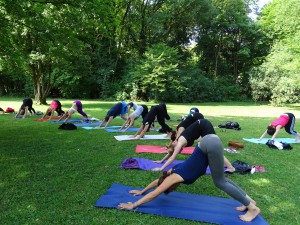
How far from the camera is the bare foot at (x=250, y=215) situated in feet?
11.7

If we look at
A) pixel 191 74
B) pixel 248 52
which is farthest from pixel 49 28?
pixel 248 52

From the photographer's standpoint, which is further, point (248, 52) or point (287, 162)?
point (248, 52)

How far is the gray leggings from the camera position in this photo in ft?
11.3

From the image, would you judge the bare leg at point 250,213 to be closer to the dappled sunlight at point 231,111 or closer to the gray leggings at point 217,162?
the gray leggings at point 217,162

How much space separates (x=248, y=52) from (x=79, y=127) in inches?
1035

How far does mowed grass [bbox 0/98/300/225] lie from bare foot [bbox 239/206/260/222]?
20 cm

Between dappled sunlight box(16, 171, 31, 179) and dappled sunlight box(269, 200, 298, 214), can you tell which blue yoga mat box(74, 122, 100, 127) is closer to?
dappled sunlight box(16, 171, 31, 179)

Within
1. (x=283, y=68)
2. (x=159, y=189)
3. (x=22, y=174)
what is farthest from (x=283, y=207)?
(x=283, y=68)

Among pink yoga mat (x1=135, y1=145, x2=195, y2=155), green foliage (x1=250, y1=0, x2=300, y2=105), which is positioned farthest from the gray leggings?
green foliage (x1=250, y1=0, x2=300, y2=105)

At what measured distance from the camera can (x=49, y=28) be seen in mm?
7711

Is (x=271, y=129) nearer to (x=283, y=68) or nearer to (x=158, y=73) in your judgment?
(x=158, y=73)

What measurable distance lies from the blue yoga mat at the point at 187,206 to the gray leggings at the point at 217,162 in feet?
1.14

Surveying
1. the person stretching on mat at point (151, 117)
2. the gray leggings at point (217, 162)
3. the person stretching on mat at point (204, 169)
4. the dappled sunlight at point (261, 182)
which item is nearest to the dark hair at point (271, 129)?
the person stretching on mat at point (151, 117)

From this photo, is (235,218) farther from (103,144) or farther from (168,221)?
(103,144)
